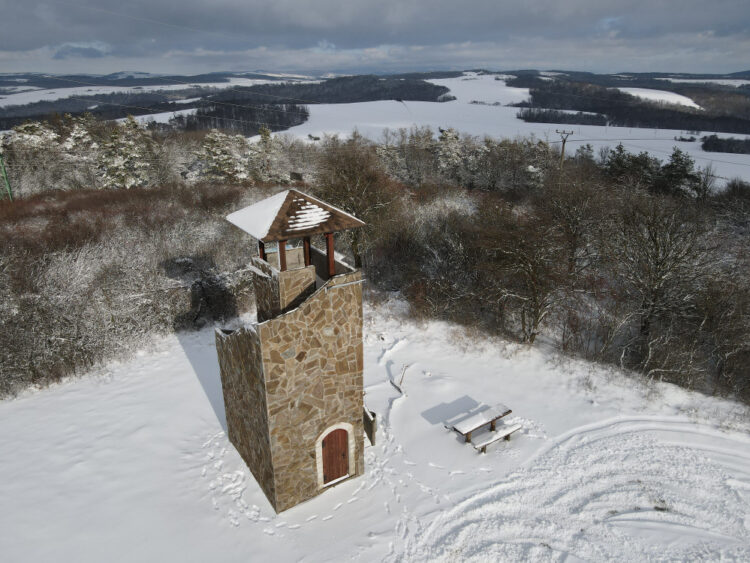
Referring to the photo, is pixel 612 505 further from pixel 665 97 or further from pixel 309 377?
pixel 665 97

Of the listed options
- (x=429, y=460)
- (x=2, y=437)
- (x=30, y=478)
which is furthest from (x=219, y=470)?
(x=2, y=437)

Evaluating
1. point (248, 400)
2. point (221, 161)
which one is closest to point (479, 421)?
point (248, 400)

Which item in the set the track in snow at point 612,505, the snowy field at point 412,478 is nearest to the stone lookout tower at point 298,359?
the snowy field at point 412,478

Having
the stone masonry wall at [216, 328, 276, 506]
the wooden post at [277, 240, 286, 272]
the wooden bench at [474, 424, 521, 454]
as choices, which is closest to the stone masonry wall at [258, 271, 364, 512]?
the stone masonry wall at [216, 328, 276, 506]

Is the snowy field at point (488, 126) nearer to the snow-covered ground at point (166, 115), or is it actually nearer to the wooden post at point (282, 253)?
the snow-covered ground at point (166, 115)

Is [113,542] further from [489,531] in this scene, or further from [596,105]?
[596,105]

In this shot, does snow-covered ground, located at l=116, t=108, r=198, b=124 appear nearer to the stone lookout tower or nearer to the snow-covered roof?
the stone lookout tower
